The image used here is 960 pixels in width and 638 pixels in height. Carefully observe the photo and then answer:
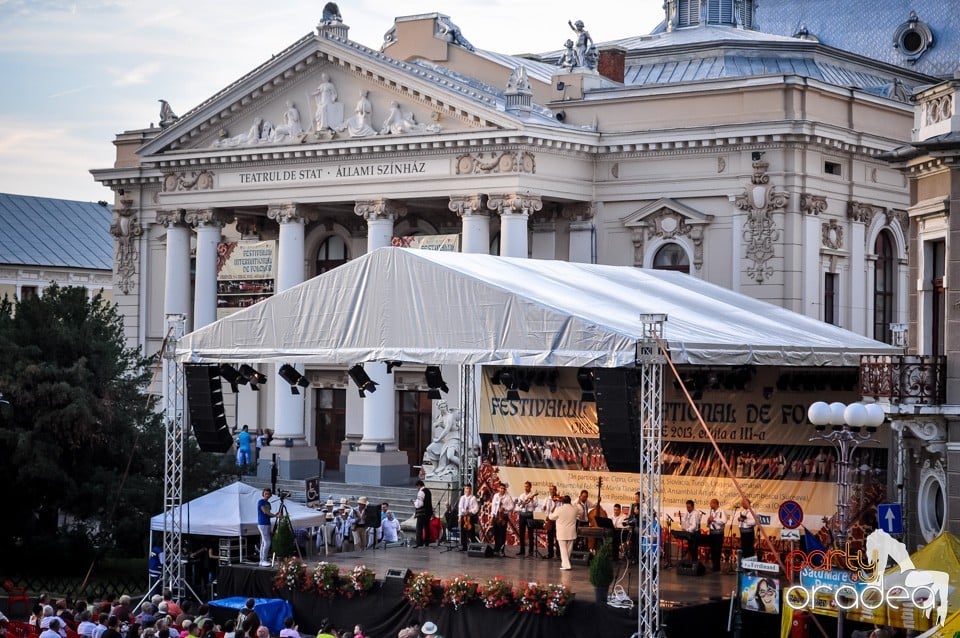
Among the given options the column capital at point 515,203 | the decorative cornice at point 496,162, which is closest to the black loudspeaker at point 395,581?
the column capital at point 515,203

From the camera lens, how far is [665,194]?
4534cm

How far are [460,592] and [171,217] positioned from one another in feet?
95.0

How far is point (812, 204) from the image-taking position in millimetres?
43625

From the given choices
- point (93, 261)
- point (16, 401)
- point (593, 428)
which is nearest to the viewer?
point (593, 428)

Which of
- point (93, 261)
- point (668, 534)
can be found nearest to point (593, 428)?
point (668, 534)

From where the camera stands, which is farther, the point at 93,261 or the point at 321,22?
the point at 93,261

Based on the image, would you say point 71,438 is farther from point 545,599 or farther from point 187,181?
point 187,181

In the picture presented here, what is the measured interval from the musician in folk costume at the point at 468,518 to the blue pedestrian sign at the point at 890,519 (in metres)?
11.3

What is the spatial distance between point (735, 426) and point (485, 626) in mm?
7785

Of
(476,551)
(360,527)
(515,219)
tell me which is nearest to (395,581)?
(476,551)

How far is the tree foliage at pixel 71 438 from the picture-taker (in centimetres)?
3588

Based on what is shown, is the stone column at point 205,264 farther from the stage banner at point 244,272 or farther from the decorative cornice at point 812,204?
the decorative cornice at point 812,204

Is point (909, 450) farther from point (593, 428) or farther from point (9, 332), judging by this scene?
point (9, 332)

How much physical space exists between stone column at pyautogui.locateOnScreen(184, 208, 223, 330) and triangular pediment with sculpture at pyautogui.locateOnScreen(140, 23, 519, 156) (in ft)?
6.99
